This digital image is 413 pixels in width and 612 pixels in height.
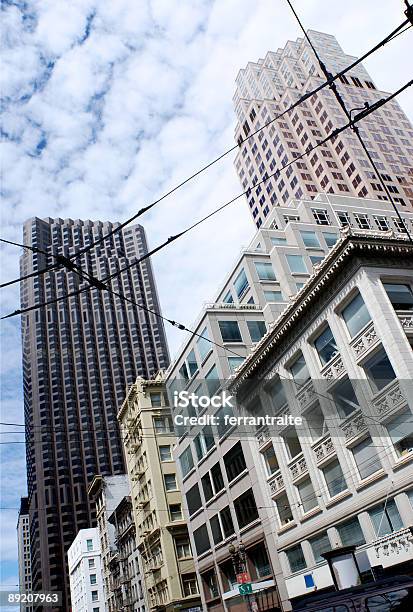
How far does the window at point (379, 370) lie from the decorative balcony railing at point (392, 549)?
6.70 m

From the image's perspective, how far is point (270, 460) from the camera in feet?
118

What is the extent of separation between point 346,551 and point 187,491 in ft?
97.3

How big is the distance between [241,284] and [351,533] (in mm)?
26224

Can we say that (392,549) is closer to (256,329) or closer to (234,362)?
(234,362)

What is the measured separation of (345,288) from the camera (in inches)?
1148

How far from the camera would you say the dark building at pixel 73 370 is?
14075cm

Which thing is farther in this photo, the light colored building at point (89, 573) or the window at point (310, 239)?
the light colored building at point (89, 573)

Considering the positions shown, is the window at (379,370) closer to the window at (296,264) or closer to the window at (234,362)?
the window at (234,362)

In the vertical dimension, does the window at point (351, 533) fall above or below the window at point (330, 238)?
below

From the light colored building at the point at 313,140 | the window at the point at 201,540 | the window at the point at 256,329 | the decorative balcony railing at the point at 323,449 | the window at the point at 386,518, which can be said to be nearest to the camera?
the window at the point at 386,518

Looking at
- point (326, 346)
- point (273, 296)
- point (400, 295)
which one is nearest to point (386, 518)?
point (326, 346)

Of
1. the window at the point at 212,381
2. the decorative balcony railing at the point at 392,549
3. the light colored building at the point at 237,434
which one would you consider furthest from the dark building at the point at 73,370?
the decorative balcony railing at the point at 392,549

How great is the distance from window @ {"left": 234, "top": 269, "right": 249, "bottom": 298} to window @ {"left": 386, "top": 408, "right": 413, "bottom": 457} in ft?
80.2

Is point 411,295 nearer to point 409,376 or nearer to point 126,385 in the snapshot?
point 409,376
